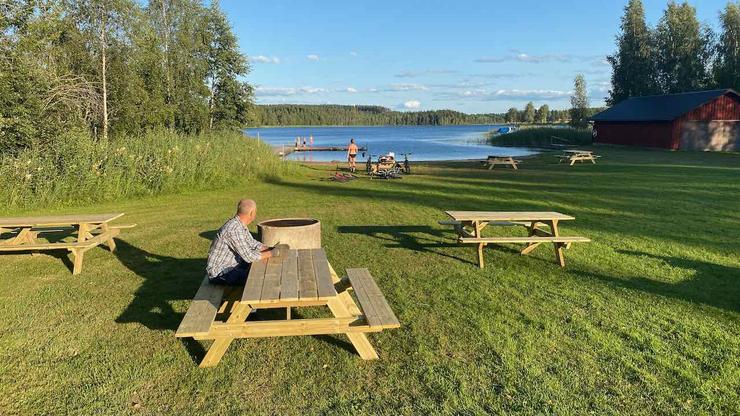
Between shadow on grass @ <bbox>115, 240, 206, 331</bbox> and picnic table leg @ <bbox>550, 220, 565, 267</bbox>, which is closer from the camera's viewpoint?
shadow on grass @ <bbox>115, 240, 206, 331</bbox>

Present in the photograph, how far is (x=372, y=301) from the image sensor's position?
15.0 feet

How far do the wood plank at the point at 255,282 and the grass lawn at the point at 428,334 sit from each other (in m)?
0.67

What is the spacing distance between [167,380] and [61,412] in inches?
28.7

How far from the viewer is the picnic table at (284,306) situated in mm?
3941

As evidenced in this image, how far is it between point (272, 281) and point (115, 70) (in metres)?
20.5

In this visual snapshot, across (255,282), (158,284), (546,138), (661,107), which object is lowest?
(158,284)

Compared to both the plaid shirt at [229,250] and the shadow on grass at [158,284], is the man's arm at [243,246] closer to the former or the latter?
the plaid shirt at [229,250]

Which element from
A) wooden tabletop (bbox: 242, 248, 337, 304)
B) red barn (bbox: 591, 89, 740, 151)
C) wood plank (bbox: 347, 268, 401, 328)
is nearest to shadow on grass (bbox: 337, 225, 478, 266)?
wood plank (bbox: 347, 268, 401, 328)

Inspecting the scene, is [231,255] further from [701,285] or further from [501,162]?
[501,162]

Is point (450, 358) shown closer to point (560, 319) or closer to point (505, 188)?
point (560, 319)

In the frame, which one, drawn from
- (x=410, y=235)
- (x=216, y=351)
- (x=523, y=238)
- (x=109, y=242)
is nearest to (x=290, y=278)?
(x=216, y=351)

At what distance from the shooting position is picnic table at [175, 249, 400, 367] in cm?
394

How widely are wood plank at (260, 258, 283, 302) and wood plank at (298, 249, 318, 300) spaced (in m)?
0.18

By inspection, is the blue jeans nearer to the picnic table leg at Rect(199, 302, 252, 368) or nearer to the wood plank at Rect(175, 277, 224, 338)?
the wood plank at Rect(175, 277, 224, 338)
